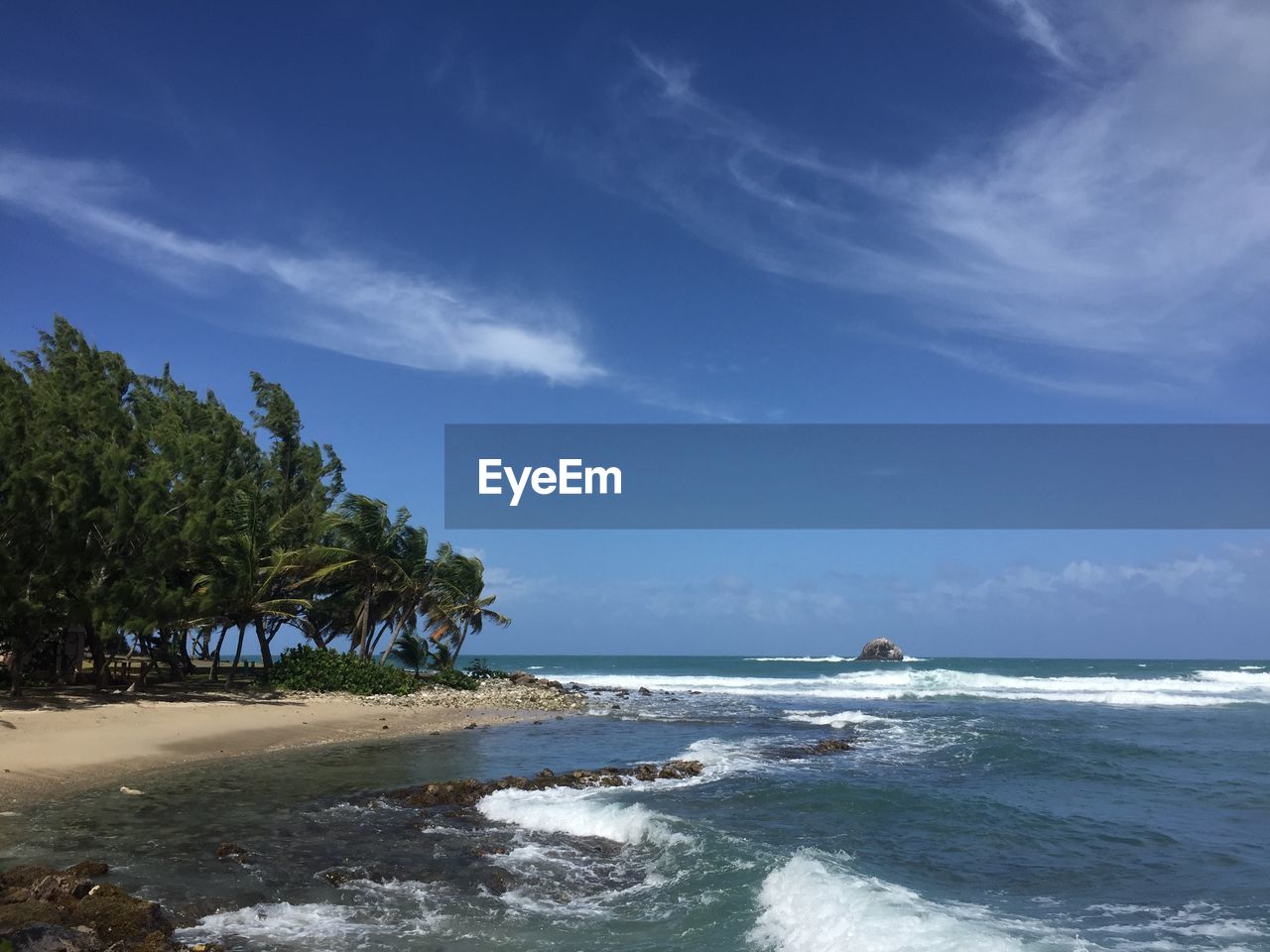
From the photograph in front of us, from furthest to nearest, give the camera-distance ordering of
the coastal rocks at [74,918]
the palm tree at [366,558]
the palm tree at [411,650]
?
the palm tree at [411,650], the palm tree at [366,558], the coastal rocks at [74,918]

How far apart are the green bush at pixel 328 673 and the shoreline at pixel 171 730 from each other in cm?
139

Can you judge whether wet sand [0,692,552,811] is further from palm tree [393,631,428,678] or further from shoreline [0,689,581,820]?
palm tree [393,631,428,678]

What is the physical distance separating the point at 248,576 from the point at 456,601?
43.0 ft

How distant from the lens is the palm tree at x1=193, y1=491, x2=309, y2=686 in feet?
84.0

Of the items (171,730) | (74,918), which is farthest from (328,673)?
(74,918)

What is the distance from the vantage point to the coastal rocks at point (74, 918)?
6684 mm

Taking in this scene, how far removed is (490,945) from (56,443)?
18.0 metres

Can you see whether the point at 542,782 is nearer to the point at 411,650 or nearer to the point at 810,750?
the point at 810,750

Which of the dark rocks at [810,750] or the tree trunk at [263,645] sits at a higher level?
the tree trunk at [263,645]

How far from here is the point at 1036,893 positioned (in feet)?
32.5

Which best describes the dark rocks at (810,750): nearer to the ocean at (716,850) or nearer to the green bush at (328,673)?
the ocean at (716,850)

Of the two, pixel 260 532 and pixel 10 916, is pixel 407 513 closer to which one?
pixel 260 532

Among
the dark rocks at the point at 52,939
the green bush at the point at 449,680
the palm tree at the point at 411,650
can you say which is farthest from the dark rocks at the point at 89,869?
the palm tree at the point at 411,650

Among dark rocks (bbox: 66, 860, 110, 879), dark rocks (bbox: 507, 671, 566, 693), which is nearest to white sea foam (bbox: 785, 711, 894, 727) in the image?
dark rocks (bbox: 507, 671, 566, 693)
